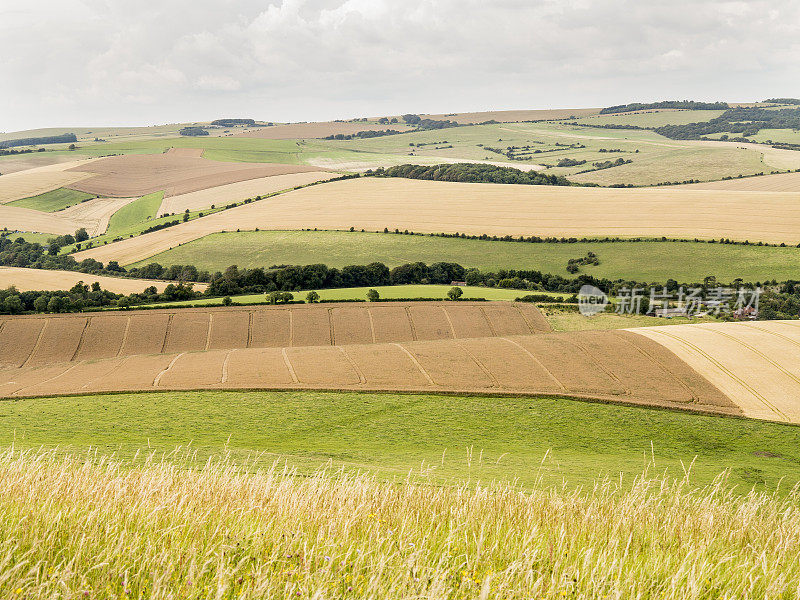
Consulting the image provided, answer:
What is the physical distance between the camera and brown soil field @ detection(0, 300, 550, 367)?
69875 mm

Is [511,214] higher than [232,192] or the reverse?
the reverse

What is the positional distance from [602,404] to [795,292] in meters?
63.2

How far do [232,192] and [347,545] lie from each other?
18440 centimetres

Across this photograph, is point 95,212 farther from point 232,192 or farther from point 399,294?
point 399,294

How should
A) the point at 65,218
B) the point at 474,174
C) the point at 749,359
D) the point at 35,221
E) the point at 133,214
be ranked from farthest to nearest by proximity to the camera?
the point at 474,174, the point at 65,218, the point at 133,214, the point at 35,221, the point at 749,359

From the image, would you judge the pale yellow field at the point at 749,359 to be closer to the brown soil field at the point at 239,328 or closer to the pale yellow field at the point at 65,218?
the brown soil field at the point at 239,328

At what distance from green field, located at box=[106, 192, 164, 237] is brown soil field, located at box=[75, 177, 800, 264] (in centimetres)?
2017

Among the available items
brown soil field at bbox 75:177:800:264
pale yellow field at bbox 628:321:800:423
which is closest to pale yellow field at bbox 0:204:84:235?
brown soil field at bbox 75:177:800:264

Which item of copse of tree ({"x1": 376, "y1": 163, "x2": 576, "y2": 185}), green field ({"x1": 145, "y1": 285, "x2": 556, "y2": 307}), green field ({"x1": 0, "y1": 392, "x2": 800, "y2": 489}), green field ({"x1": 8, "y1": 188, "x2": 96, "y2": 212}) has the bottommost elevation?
green field ({"x1": 0, "y1": 392, "x2": 800, "y2": 489})

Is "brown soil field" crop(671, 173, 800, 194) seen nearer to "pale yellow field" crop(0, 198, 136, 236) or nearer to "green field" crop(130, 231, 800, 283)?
"green field" crop(130, 231, 800, 283)

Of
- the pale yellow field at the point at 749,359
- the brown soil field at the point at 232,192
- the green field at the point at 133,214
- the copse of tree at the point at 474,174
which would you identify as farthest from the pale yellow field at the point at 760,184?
the green field at the point at 133,214

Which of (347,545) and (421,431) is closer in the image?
(347,545)

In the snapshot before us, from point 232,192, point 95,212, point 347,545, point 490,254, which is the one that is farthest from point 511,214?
point 347,545

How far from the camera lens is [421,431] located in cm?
4275
